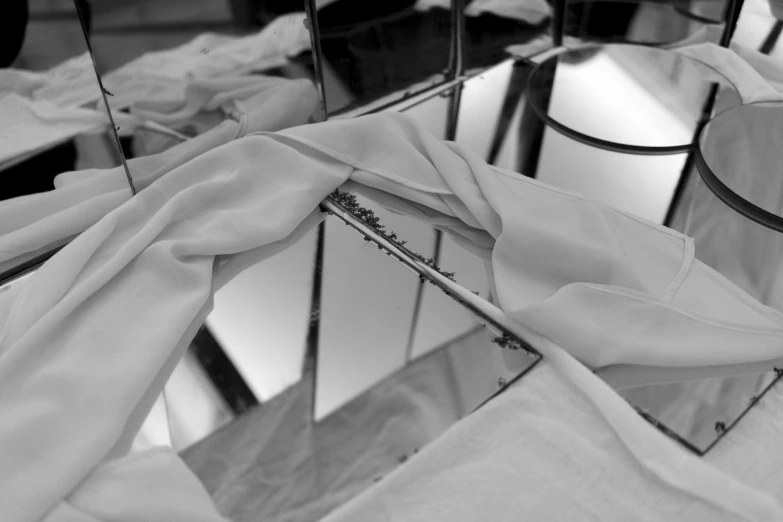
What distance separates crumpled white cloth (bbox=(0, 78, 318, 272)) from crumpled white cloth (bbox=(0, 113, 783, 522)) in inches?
2.4

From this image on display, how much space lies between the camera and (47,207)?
0.78 meters

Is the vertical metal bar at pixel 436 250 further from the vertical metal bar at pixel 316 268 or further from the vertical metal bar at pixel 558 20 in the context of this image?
the vertical metal bar at pixel 558 20

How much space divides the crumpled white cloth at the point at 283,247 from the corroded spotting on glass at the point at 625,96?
231mm

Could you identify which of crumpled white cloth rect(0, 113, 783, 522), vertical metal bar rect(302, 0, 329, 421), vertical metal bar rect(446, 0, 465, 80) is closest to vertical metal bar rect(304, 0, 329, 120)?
vertical metal bar rect(302, 0, 329, 421)

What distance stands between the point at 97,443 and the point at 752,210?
74cm

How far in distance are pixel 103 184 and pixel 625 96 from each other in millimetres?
744

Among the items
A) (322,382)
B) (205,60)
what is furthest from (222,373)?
(205,60)

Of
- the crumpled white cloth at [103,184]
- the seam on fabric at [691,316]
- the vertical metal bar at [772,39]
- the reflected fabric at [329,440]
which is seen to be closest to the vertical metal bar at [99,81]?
the crumpled white cloth at [103,184]

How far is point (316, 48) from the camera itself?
899mm

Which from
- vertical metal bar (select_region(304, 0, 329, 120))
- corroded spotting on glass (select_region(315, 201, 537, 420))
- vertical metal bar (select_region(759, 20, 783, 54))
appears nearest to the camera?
corroded spotting on glass (select_region(315, 201, 537, 420))

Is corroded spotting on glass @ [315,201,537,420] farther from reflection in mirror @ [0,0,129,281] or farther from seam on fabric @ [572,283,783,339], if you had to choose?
reflection in mirror @ [0,0,129,281]

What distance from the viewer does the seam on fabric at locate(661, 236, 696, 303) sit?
641 millimetres

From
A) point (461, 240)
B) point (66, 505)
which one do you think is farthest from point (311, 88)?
point (66, 505)

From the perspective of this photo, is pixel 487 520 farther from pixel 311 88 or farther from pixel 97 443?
pixel 311 88
